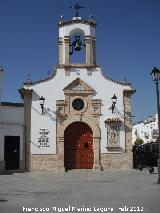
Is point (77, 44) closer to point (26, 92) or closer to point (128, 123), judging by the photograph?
point (26, 92)

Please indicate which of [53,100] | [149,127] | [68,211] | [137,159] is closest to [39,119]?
[53,100]

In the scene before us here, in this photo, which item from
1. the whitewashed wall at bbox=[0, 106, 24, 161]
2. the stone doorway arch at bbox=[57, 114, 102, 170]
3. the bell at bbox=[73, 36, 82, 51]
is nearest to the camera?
the whitewashed wall at bbox=[0, 106, 24, 161]

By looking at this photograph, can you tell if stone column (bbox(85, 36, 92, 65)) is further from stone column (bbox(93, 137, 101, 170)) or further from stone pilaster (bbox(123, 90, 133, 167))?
stone column (bbox(93, 137, 101, 170))

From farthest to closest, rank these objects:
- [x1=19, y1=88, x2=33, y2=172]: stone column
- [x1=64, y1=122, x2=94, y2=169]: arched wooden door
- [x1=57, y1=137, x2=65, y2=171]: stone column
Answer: [x1=64, y1=122, x2=94, y2=169]: arched wooden door, [x1=57, y1=137, x2=65, y2=171]: stone column, [x1=19, y1=88, x2=33, y2=172]: stone column

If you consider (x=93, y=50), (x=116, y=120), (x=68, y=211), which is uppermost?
(x=93, y=50)

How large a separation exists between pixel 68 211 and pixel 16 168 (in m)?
15.2

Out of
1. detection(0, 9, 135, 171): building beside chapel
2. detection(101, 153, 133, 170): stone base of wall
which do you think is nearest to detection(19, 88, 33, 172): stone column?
detection(0, 9, 135, 171): building beside chapel

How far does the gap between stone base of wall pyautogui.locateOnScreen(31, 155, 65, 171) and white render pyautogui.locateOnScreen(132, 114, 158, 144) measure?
3409cm

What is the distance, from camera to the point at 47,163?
2372 centimetres

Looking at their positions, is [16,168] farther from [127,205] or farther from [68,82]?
[127,205]

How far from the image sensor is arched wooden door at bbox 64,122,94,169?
24.2m

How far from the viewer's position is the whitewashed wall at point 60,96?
2388 centimetres

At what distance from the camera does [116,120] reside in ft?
80.0

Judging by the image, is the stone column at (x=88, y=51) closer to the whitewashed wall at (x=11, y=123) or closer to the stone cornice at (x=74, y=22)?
the stone cornice at (x=74, y=22)
